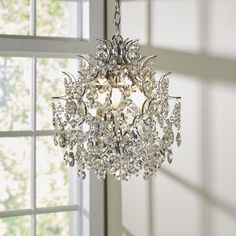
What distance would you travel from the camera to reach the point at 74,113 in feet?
4.48

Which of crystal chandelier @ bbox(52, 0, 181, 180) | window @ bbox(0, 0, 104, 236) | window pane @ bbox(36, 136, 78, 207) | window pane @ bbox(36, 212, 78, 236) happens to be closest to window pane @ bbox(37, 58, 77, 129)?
window @ bbox(0, 0, 104, 236)

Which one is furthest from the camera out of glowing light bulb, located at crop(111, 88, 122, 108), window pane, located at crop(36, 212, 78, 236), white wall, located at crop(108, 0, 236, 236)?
window pane, located at crop(36, 212, 78, 236)

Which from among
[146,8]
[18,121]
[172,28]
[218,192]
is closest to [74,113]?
[218,192]

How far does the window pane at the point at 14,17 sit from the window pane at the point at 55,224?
102 centimetres

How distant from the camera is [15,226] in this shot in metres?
A: 2.70

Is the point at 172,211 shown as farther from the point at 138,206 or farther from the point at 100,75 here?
the point at 100,75

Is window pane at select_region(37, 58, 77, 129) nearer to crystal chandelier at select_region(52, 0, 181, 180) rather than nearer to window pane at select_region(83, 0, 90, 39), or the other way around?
window pane at select_region(83, 0, 90, 39)

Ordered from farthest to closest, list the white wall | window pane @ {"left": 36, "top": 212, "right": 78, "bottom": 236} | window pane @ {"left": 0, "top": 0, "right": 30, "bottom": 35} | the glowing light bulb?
window pane @ {"left": 36, "top": 212, "right": 78, "bottom": 236} < window pane @ {"left": 0, "top": 0, "right": 30, "bottom": 35} < the white wall < the glowing light bulb

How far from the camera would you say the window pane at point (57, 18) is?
8.86 feet

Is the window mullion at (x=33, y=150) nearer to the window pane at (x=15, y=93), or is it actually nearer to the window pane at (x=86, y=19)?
the window pane at (x=15, y=93)

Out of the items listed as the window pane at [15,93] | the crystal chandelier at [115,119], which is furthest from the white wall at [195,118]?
the window pane at [15,93]

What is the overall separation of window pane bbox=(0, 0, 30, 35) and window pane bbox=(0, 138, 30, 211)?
23.2 inches

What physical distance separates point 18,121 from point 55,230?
65 cm

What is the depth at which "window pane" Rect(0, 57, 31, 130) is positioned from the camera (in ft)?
8.83
